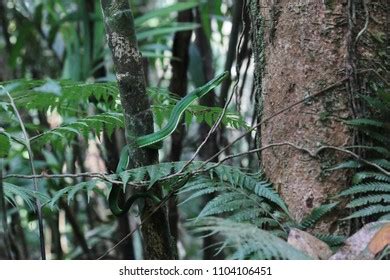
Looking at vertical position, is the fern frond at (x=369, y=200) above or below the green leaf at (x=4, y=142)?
below

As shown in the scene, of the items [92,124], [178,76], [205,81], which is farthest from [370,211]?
[205,81]

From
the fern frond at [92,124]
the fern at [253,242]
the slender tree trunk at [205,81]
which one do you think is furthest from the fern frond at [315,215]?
the slender tree trunk at [205,81]

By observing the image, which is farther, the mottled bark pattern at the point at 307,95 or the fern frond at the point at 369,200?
the mottled bark pattern at the point at 307,95

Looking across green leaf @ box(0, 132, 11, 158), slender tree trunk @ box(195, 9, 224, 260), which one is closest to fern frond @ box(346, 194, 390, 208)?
green leaf @ box(0, 132, 11, 158)

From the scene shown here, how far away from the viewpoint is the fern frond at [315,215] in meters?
1.30

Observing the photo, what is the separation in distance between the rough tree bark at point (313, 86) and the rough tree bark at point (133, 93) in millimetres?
329

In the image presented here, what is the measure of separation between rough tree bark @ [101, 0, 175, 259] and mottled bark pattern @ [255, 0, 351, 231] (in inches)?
13.1

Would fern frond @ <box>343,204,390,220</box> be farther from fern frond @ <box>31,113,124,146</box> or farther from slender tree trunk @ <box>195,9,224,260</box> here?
slender tree trunk @ <box>195,9,224,260</box>

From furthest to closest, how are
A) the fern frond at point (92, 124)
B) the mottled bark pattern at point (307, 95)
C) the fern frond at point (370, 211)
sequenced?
the fern frond at point (92, 124) < the mottled bark pattern at point (307, 95) < the fern frond at point (370, 211)

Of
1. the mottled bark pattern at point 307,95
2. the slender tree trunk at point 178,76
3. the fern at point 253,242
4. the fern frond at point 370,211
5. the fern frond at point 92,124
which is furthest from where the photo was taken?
the slender tree trunk at point 178,76

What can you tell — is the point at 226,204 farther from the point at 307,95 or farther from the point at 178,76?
the point at 178,76

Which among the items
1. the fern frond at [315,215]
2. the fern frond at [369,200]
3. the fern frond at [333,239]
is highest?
the fern frond at [369,200]

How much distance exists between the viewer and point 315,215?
51.4 inches

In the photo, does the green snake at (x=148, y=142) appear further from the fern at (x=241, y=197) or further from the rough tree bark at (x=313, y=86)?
the rough tree bark at (x=313, y=86)
